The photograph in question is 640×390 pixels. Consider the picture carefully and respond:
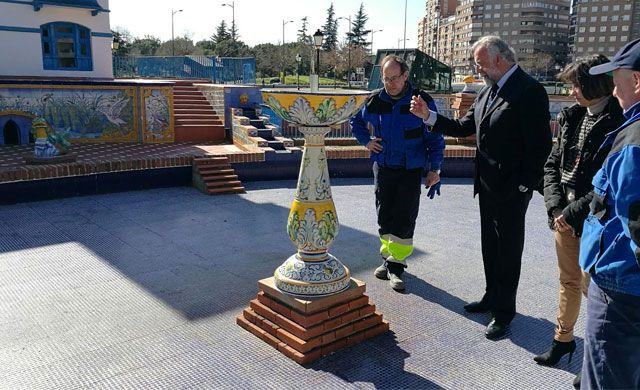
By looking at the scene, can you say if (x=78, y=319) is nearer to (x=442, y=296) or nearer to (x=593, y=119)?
(x=442, y=296)

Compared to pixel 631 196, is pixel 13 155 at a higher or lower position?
lower

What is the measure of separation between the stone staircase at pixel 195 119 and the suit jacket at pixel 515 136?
9.51m

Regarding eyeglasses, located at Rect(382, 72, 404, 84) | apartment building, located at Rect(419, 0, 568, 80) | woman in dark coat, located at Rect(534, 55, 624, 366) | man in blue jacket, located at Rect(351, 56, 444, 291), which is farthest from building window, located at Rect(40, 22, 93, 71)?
apartment building, located at Rect(419, 0, 568, 80)

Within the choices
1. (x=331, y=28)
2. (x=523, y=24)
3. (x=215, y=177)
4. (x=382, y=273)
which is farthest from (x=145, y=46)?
(x=523, y=24)

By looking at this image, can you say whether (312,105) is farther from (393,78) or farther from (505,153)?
(505,153)

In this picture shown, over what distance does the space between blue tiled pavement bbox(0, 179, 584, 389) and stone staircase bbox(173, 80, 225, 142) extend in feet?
17.5

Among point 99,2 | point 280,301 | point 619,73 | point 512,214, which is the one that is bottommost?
point 280,301

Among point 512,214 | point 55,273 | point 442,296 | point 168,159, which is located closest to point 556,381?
point 512,214

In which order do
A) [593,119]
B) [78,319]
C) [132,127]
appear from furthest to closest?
1. [132,127]
2. [78,319]
3. [593,119]

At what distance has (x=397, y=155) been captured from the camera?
4.18 m

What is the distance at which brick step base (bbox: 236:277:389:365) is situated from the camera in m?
3.23

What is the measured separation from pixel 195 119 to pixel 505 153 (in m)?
10.2

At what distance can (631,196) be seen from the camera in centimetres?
171

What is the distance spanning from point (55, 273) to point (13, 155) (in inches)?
215
